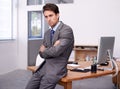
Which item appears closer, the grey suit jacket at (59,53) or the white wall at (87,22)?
the grey suit jacket at (59,53)

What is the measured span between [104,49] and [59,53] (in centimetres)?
84

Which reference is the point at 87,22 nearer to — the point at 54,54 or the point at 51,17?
the point at 51,17

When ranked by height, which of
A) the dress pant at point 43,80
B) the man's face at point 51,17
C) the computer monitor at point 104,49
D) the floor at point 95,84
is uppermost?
the man's face at point 51,17

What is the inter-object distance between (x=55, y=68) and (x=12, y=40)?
4034 millimetres

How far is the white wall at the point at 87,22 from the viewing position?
515 cm

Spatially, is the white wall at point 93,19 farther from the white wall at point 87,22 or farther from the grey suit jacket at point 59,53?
the grey suit jacket at point 59,53

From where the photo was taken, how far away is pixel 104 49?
2.67 meters

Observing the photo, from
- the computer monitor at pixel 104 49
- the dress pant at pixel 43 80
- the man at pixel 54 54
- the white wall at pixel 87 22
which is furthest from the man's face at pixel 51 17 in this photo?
the white wall at pixel 87 22

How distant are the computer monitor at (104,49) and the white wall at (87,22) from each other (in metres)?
2.52

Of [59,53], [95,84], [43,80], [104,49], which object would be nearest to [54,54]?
[59,53]

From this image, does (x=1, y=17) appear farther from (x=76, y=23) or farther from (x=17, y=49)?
(x=76, y=23)

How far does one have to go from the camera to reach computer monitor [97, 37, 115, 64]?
8.59 feet

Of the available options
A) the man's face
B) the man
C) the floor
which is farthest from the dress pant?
the floor

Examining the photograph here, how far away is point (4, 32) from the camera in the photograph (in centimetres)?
566
